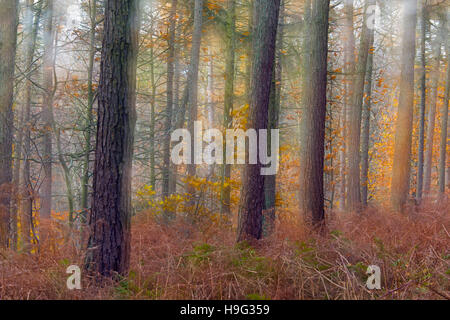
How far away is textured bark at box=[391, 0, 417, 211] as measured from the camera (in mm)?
11570

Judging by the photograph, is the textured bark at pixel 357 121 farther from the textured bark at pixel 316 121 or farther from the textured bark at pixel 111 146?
the textured bark at pixel 111 146

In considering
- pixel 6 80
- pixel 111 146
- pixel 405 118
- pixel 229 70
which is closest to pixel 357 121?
pixel 405 118

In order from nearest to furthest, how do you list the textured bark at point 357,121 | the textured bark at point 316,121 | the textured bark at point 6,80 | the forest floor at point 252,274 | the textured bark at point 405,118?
the forest floor at point 252,274 < the textured bark at point 6,80 < the textured bark at point 316,121 < the textured bark at point 405,118 < the textured bark at point 357,121

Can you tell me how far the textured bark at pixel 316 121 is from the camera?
809 centimetres

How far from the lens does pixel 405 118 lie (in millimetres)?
11656

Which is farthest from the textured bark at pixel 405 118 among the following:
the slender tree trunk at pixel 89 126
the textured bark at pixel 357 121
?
the slender tree trunk at pixel 89 126

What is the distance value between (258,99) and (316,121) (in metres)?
1.89

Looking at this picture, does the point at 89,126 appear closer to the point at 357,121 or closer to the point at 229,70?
the point at 229,70

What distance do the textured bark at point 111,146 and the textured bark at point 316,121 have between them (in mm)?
4555

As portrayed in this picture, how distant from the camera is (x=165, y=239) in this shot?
7.27 meters

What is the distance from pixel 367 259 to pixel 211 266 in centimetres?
232

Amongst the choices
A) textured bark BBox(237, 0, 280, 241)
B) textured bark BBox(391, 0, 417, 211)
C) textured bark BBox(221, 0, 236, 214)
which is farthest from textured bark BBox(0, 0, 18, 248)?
textured bark BBox(391, 0, 417, 211)
